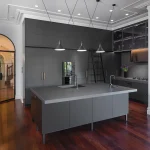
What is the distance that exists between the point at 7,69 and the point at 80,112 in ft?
13.7

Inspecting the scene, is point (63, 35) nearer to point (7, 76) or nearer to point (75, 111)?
point (7, 76)

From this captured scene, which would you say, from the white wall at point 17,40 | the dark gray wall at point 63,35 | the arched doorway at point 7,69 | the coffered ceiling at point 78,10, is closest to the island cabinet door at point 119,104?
the coffered ceiling at point 78,10

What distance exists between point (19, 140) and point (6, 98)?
3.48 metres

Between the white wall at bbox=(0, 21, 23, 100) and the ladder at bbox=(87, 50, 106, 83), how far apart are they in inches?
111

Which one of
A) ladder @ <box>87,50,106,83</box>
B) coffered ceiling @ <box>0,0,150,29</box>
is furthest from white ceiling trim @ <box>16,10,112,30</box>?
ladder @ <box>87,50,106,83</box>

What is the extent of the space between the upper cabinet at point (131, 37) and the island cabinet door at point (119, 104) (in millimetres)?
2401

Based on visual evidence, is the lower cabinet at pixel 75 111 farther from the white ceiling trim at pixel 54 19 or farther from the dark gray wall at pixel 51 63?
the white ceiling trim at pixel 54 19

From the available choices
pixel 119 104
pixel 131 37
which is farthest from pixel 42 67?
pixel 131 37

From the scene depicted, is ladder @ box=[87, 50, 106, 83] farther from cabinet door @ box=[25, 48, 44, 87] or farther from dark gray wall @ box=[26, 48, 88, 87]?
cabinet door @ box=[25, 48, 44, 87]

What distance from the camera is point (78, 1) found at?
12.9 ft

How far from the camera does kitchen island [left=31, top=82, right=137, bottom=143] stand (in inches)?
100

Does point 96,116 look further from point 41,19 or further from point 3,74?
point 3,74

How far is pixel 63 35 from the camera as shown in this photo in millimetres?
5277

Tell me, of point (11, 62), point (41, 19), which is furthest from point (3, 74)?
point (41, 19)
